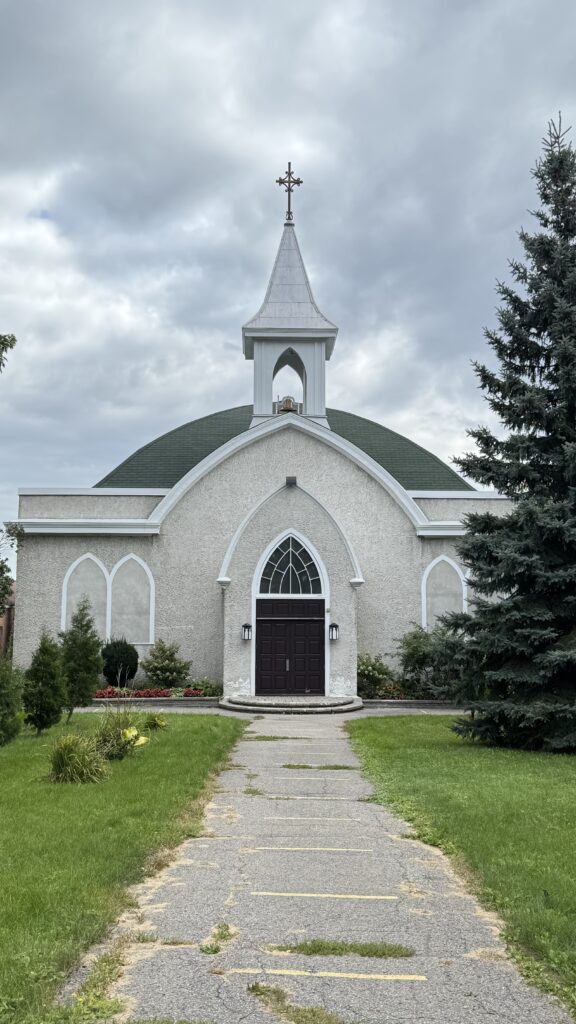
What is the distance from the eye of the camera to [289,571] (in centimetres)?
2228

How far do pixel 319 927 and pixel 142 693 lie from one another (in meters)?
17.3

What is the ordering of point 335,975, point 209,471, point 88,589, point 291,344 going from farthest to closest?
point 291,344, point 209,471, point 88,589, point 335,975

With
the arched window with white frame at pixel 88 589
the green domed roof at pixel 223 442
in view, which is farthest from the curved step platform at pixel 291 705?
the green domed roof at pixel 223 442

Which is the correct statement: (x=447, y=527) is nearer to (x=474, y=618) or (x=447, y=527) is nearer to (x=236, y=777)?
(x=474, y=618)

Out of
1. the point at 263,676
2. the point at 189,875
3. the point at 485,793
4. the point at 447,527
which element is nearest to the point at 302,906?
the point at 189,875

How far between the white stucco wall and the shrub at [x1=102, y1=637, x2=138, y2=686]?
87 centimetres

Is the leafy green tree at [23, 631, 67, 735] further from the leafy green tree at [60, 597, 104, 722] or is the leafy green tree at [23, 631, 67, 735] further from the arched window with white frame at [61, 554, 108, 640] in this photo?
the arched window with white frame at [61, 554, 108, 640]

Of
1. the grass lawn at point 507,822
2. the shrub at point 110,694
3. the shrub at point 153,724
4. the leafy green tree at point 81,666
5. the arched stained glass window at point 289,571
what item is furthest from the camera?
the arched stained glass window at point 289,571

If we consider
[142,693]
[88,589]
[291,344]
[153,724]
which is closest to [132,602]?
[88,589]

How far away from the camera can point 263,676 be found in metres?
21.9

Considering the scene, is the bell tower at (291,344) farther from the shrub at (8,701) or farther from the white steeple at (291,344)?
the shrub at (8,701)

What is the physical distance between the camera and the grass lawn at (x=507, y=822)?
183 inches

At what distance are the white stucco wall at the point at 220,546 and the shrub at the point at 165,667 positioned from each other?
2.26 feet

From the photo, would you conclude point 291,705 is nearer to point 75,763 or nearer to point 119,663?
point 119,663
